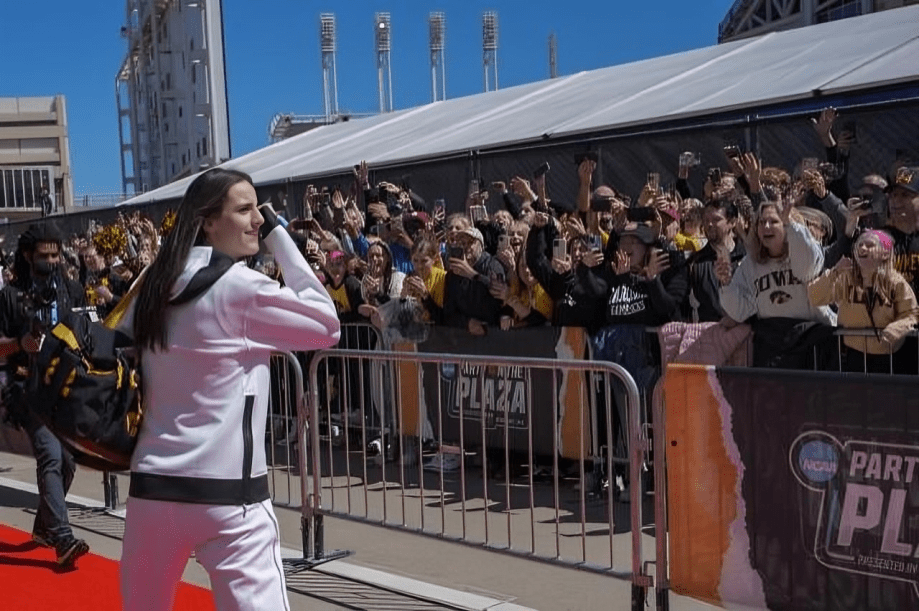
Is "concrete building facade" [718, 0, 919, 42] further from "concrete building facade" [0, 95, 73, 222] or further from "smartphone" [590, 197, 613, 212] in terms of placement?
"concrete building facade" [0, 95, 73, 222]

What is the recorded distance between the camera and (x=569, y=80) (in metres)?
18.3

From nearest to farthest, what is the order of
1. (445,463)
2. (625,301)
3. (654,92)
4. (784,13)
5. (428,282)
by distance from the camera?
(625,301)
(445,463)
(428,282)
(654,92)
(784,13)

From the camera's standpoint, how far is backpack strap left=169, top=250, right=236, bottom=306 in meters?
3.44

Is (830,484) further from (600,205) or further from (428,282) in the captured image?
(428,282)

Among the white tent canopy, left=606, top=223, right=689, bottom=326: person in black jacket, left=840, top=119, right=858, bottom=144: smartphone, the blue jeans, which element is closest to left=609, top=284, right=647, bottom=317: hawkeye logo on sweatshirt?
left=606, top=223, right=689, bottom=326: person in black jacket

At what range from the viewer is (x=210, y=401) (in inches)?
136

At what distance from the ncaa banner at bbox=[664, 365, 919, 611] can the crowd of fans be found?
76.9 inches

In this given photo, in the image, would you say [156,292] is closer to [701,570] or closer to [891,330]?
[701,570]

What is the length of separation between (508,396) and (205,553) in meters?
4.54

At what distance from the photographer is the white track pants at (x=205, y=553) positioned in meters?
3.43

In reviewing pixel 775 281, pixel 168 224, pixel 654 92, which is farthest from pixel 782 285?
pixel 654 92

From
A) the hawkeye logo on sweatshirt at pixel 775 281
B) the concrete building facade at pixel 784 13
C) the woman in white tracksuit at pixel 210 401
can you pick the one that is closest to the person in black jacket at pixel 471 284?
the hawkeye logo on sweatshirt at pixel 775 281

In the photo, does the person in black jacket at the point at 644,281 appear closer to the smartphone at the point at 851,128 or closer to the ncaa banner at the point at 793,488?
the smartphone at the point at 851,128

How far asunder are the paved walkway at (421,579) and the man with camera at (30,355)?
0.44 m
